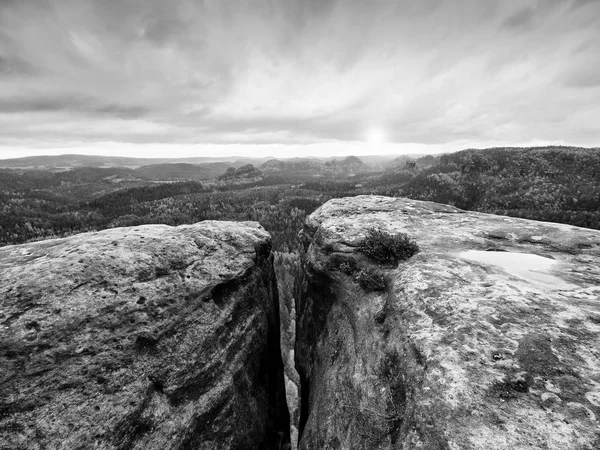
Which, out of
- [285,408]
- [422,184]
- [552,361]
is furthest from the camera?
[422,184]

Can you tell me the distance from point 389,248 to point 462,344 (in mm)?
5403

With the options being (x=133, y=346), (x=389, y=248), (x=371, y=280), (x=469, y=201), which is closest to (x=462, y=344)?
(x=371, y=280)

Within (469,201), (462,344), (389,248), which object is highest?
(389,248)

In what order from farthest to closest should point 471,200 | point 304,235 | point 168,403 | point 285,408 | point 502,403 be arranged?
point 471,200
point 304,235
point 285,408
point 168,403
point 502,403

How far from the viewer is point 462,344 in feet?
23.0

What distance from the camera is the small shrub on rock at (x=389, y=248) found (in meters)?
11.8

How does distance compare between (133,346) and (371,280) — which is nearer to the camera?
(133,346)

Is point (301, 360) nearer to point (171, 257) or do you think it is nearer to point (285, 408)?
point (285, 408)

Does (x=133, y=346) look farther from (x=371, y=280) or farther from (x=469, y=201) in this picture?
(x=469, y=201)

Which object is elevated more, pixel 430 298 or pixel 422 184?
pixel 430 298

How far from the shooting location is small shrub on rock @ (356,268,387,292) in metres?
10.8

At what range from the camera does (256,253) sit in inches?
598

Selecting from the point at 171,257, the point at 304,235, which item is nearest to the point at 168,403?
the point at 171,257

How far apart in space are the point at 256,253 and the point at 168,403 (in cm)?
771
